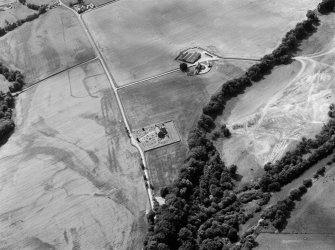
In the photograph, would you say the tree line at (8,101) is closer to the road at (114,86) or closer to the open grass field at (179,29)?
the road at (114,86)

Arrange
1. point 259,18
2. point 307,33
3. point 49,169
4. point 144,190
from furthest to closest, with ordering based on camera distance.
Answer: point 259,18
point 307,33
point 49,169
point 144,190

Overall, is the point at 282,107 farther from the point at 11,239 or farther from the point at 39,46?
the point at 39,46

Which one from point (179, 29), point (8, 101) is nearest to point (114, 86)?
point (8, 101)

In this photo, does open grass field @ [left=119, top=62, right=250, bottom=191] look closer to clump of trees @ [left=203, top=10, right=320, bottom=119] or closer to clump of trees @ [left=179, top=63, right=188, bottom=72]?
clump of trees @ [left=179, top=63, right=188, bottom=72]

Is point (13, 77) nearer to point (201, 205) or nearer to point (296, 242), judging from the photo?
point (201, 205)

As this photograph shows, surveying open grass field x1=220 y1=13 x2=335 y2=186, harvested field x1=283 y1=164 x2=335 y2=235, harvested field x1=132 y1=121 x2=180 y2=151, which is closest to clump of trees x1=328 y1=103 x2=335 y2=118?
open grass field x1=220 y1=13 x2=335 y2=186

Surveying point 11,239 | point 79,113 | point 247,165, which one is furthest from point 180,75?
point 11,239

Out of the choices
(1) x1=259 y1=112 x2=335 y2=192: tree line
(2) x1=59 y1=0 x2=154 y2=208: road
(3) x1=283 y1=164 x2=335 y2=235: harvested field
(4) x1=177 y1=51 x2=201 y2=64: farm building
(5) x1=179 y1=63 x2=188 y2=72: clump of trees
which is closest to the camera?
(3) x1=283 y1=164 x2=335 y2=235: harvested field
